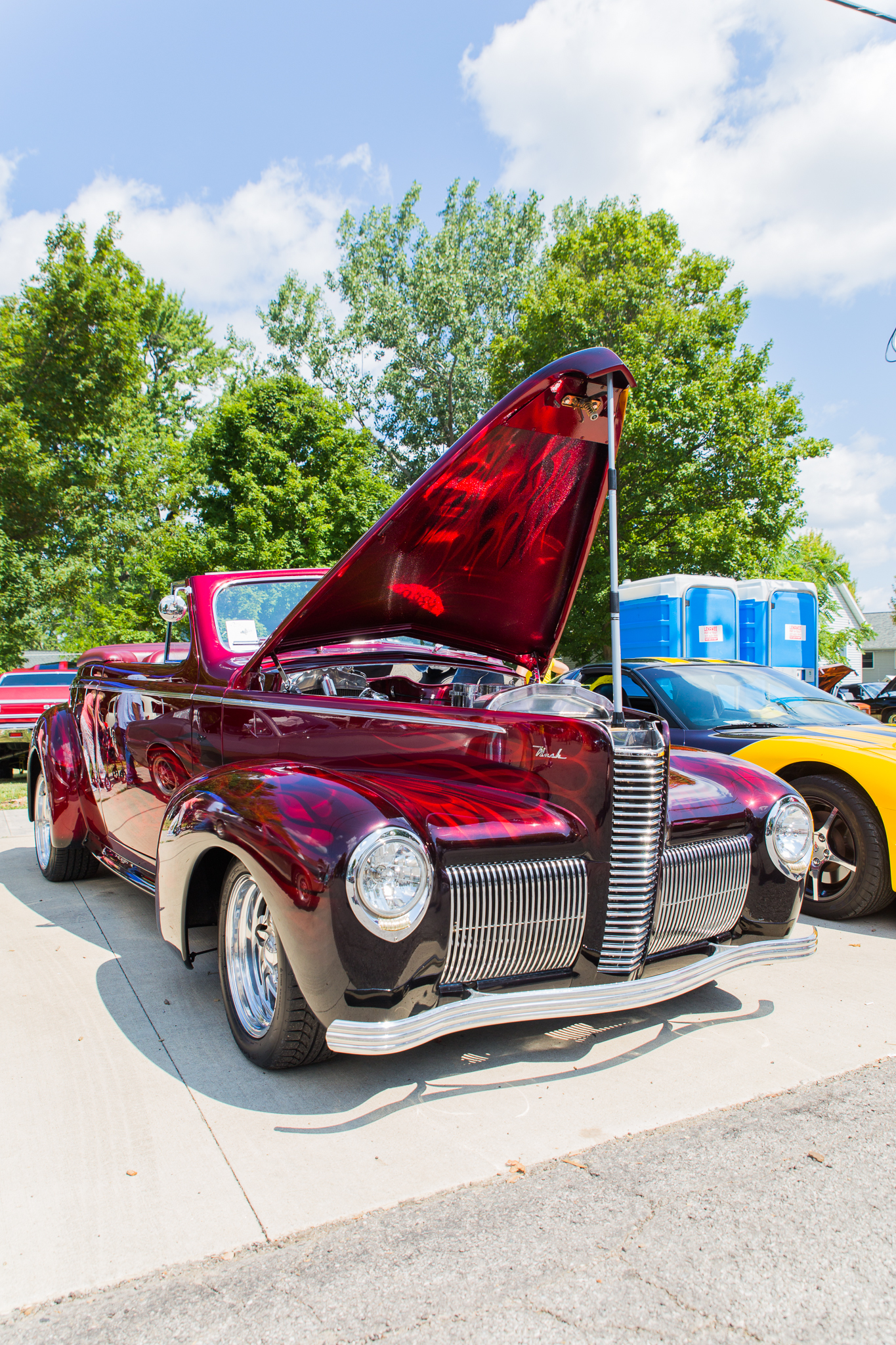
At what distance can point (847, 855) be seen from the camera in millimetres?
4684

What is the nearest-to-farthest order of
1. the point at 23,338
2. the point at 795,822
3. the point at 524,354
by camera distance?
the point at 795,822
the point at 524,354
the point at 23,338

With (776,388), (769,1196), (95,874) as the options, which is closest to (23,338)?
(776,388)

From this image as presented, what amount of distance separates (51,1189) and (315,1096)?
0.74 metres

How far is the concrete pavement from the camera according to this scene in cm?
200

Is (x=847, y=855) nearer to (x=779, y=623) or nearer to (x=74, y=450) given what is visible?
(x=779, y=623)

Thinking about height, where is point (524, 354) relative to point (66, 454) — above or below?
above

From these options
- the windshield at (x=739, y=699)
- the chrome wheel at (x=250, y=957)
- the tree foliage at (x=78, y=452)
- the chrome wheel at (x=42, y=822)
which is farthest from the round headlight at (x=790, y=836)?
the tree foliage at (x=78, y=452)

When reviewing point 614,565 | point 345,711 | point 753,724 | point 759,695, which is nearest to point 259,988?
point 345,711

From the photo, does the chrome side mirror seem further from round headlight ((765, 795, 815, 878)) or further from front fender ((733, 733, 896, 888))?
front fender ((733, 733, 896, 888))

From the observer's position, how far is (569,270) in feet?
77.7

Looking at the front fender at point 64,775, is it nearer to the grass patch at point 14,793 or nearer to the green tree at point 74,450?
the grass patch at point 14,793

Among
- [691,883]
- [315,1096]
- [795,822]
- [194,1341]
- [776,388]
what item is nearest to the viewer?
[194,1341]

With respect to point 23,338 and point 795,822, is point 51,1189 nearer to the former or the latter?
point 795,822

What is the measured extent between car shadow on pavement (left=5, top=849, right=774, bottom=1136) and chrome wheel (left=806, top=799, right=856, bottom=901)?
151 cm
